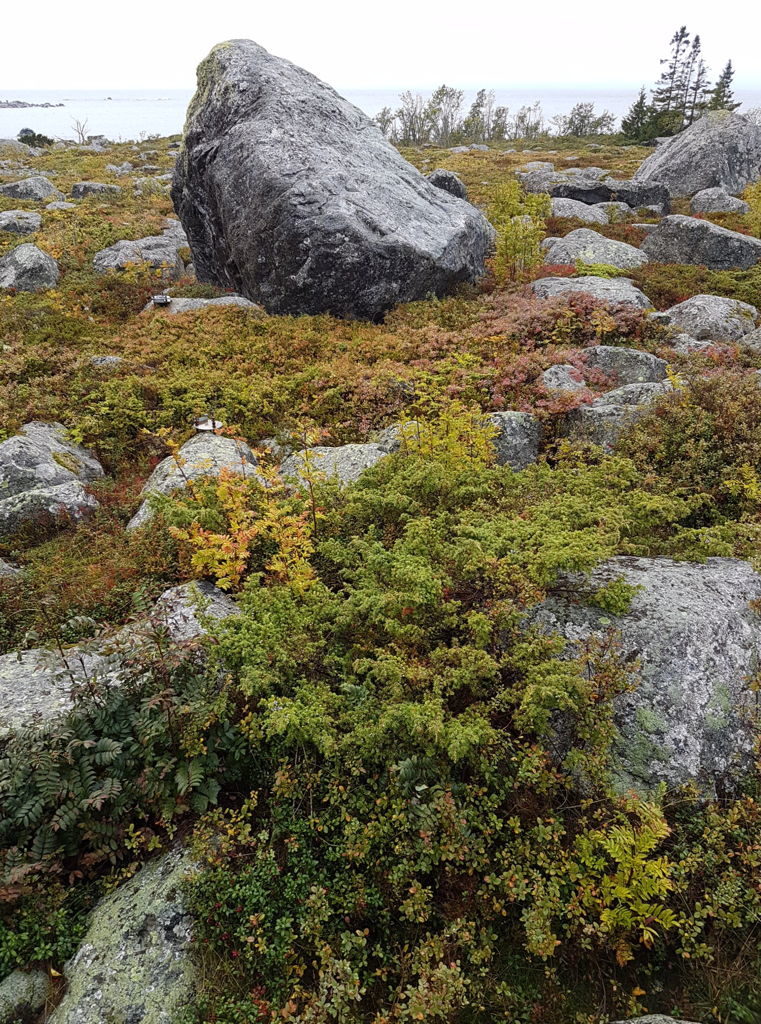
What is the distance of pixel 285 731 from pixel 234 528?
3.06m

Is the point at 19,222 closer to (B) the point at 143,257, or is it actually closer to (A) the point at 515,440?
(B) the point at 143,257

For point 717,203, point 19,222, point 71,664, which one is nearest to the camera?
point 71,664

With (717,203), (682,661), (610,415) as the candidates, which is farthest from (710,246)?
(682,661)

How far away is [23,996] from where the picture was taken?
393cm

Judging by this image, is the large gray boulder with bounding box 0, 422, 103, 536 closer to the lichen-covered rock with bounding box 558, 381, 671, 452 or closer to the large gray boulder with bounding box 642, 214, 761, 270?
the lichen-covered rock with bounding box 558, 381, 671, 452

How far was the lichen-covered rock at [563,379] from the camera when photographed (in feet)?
39.6

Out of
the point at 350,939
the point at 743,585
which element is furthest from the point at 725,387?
the point at 350,939

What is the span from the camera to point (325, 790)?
4727mm

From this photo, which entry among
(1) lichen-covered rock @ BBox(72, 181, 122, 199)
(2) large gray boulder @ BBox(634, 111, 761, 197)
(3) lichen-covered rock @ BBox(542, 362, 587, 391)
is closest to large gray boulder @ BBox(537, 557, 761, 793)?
(3) lichen-covered rock @ BBox(542, 362, 587, 391)

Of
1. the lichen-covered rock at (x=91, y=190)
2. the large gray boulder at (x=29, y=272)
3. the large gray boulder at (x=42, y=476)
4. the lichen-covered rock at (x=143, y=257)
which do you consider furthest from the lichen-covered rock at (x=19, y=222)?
the large gray boulder at (x=42, y=476)

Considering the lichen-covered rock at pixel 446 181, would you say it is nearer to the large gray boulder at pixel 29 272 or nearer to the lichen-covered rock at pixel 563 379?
the large gray boulder at pixel 29 272

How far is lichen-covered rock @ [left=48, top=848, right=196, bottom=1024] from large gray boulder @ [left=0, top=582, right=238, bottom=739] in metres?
1.66

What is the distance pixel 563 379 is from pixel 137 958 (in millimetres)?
12023

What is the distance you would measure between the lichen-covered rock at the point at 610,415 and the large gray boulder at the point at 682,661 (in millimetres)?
4225
